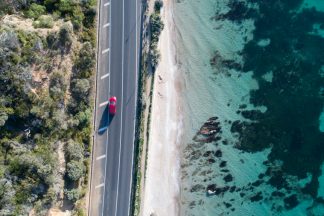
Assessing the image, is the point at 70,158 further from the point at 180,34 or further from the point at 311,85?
the point at 311,85

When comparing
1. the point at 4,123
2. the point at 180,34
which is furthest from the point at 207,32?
the point at 4,123

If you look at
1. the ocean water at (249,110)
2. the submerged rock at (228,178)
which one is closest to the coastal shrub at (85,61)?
the ocean water at (249,110)

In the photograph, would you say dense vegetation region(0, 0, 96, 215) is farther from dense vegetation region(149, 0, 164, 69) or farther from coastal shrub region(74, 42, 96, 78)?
dense vegetation region(149, 0, 164, 69)

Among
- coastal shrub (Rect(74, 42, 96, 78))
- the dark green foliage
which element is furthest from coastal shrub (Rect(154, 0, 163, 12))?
coastal shrub (Rect(74, 42, 96, 78))

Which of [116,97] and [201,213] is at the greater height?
[116,97]

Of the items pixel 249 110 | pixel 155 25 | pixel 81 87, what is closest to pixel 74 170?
pixel 81 87

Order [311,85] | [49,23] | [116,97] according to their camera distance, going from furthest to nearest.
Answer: [311,85], [116,97], [49,23]

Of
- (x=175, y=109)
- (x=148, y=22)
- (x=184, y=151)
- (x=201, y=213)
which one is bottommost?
(x=201, y=213)
